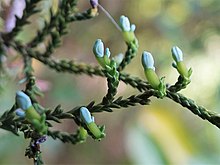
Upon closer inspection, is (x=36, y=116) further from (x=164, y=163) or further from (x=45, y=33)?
(x=164, y=163)

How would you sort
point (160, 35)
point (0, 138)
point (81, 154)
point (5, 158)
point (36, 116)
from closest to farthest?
1. point (36, 116)
2. point (0, 138)
3. point (5, 158)
4. point (160, 35)
5. point (81, 154)

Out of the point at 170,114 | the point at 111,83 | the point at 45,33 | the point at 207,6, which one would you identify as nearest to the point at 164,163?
the point at 170,114

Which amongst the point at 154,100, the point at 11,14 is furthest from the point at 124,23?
the point at 154,100

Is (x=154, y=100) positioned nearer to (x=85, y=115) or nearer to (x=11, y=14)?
(x=11, y=14)

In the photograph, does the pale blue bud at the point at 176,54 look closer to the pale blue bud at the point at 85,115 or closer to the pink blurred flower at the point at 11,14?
the pale blue bud at the point at 85,115

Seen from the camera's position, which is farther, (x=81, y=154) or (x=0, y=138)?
(x=81, y=154)

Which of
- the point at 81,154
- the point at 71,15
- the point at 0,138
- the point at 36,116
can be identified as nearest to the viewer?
the point at 36,116

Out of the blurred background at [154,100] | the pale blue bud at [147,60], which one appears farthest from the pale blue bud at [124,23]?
the blurred background at [154,100]
